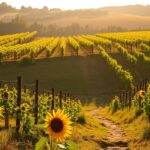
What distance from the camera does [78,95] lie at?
46031mm

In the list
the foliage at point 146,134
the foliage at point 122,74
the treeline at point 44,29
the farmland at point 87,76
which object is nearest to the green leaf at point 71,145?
the foliage at point 146,134

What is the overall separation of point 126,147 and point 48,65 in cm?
4604

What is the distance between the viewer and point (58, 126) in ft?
18.3

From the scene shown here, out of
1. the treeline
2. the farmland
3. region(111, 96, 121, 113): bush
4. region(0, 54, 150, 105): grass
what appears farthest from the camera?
the treeline

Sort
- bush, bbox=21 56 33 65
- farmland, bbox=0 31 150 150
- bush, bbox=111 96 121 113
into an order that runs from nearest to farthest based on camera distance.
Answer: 1. farmland, bbox=0 31 150 150
2. bush, bbox=111 96 121 113
3. bush, bbox=21 56 33 65

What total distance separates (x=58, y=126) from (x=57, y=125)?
0.02 m

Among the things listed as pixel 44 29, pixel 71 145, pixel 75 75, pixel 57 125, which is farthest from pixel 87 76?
pixel 44 29

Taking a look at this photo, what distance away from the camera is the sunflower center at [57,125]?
5.56 m

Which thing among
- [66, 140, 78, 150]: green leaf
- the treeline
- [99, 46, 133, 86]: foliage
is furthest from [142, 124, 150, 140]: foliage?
the treeline

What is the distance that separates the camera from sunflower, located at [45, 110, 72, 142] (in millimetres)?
Answer: 5512

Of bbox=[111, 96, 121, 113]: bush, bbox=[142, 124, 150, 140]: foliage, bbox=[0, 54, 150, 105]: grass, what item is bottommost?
bbox=[0, 54, 150, 105]: grass

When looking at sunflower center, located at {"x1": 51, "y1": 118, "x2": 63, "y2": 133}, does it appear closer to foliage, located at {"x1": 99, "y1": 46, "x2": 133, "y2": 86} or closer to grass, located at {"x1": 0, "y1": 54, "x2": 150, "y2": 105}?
grass, located at {"x1": 0, "y1": 54, "x2": 150, "y2": 105}

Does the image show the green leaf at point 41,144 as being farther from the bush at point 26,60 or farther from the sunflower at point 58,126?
the bush at point 26,60

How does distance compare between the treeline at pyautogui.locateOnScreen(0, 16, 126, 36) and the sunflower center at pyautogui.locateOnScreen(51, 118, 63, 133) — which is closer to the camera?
the sunflower center at pyautogui.locateOnScreen(51, 118, 63, 133)
